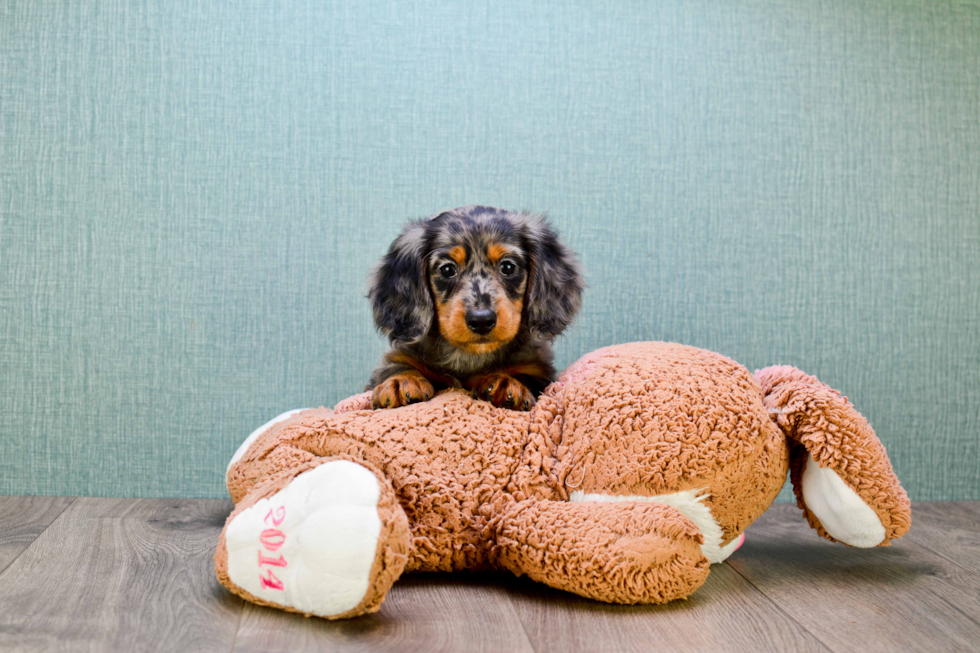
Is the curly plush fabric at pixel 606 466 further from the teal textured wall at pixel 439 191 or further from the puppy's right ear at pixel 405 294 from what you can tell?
the teal textured wall at pixel 439 191

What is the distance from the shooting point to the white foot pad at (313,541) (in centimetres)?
109

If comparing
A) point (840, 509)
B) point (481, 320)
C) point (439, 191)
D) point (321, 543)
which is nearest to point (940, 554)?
point (840, 509)

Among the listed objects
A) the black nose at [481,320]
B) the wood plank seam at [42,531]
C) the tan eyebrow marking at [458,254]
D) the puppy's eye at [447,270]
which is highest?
the tan eyebrow marking at [458,254]

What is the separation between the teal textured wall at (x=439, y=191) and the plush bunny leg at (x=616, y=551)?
3.18 ft

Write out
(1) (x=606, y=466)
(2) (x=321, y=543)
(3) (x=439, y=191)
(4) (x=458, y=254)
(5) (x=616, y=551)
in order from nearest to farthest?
(2) (x=321, y=543)
(5) (x=616, y=551)
(1) (x=606, y=466)
(4) (x=458, y=254)
(3) (x=439, y=191)

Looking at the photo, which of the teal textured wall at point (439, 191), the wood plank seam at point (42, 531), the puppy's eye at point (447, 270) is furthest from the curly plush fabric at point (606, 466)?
the teal textured wall at point (439, 191)

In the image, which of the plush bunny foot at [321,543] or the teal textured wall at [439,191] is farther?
the teal textured wall at [439,191]

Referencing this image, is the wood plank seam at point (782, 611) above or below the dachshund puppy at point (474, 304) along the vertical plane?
below

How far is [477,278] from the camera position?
5.27 feet

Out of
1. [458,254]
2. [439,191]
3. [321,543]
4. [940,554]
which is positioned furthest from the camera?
[439,191]

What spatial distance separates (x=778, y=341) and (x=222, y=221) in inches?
65.7

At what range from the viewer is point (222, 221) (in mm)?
2137

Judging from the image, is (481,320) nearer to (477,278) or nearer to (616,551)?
(477,278)

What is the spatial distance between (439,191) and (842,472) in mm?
1307
